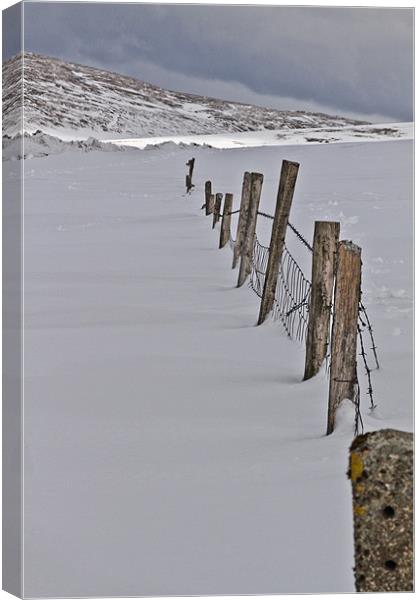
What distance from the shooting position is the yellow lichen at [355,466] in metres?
2.55

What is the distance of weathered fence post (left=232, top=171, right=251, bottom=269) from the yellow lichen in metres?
2.92

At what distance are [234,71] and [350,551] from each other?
218 centimetres

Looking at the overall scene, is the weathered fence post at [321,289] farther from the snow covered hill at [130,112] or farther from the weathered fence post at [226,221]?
the weathered fence post at [226,221]

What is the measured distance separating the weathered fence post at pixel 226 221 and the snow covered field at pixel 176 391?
0.74 ft

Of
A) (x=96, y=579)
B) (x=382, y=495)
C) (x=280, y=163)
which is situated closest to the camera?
(x=382, y=495)

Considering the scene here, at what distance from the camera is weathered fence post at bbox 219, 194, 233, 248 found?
5.66 m

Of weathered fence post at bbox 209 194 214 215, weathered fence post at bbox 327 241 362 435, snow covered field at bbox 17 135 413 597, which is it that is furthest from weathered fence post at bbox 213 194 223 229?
weathered fence post at bbox 327 241 362 435

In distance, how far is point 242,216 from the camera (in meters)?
6.20

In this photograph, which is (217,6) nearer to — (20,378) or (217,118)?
(217,118)

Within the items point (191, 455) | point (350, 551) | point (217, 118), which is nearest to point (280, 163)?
point (217, 118)

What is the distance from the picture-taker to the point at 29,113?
4645 mm

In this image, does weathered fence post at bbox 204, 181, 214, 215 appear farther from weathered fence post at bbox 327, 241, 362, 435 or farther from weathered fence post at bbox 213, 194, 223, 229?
weathered fence post at bbox 327, 241, 362, 435

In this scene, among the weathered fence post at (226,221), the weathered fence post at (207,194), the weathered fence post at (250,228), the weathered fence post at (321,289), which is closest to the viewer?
the weathered fence post at (321,289)

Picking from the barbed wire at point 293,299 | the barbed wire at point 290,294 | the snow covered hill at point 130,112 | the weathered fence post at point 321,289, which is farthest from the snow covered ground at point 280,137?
the barbed wire at point 290,294
